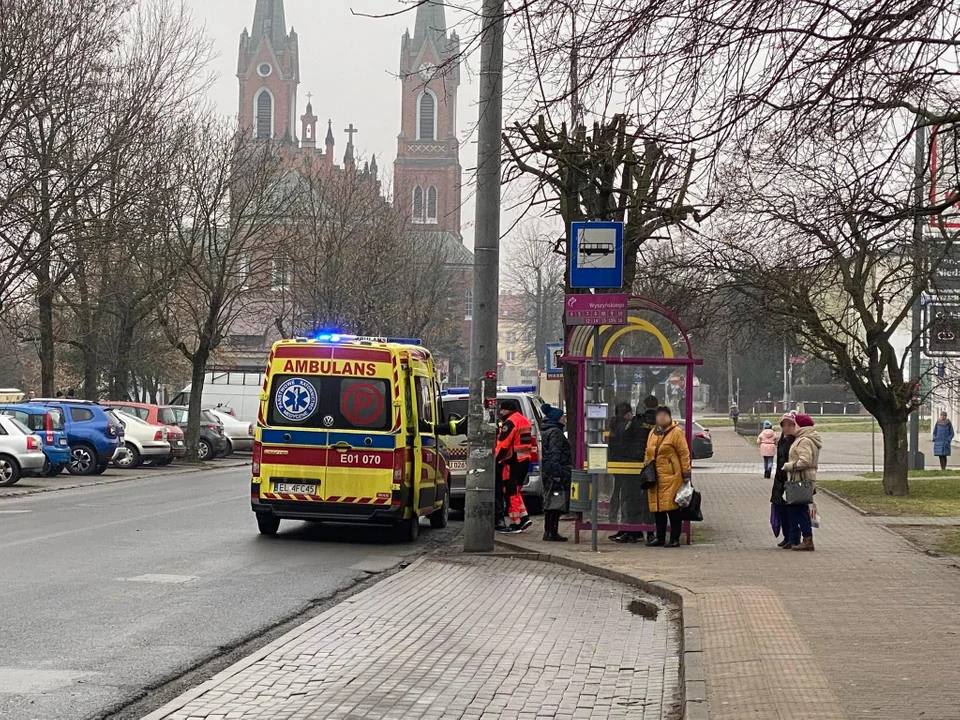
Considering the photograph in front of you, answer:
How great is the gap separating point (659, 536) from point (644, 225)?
6.45 meters

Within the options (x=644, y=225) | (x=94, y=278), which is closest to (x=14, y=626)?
(x=644, y=225)

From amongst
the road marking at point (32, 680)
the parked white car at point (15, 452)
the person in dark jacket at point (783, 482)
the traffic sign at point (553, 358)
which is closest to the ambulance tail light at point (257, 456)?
the person in dark jacket at point (783, 482)

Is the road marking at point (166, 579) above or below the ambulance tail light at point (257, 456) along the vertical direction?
below

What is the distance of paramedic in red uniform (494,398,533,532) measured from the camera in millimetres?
18156

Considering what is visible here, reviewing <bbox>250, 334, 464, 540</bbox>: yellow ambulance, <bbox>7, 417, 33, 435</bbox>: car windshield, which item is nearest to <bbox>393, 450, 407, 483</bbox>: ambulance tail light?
<bbox>250, 334, 464, 540</bbox>: yellow ambulance

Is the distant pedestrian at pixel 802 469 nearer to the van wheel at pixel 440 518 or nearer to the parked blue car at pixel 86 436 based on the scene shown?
the van wheel at pixel 440 518

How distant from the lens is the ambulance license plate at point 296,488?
55.1 feet

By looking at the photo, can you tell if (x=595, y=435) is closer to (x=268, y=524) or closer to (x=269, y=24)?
(x=268, y=524)

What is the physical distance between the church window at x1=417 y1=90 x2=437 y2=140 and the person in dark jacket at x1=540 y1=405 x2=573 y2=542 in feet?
374

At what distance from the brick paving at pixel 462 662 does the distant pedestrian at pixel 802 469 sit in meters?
4.10

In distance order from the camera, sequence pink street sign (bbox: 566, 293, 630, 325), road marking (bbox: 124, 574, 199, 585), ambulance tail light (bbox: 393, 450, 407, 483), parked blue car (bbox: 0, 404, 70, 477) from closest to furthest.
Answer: road marking (bbox: 124, 574, 199, 585)
pink street sign (bbox: 566, 293, 630, 325)
ambulance tail light (bbox: 393, 450, 407, 483)
parked blue car (bbox: 0, 404, 70, 477)

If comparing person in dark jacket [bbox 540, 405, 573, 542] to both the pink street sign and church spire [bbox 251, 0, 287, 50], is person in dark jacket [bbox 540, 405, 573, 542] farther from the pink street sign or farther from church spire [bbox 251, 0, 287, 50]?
church spire [bbox 251, 0, 287, 50]

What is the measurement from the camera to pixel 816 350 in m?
28.4

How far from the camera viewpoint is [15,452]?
27156 millimetres
